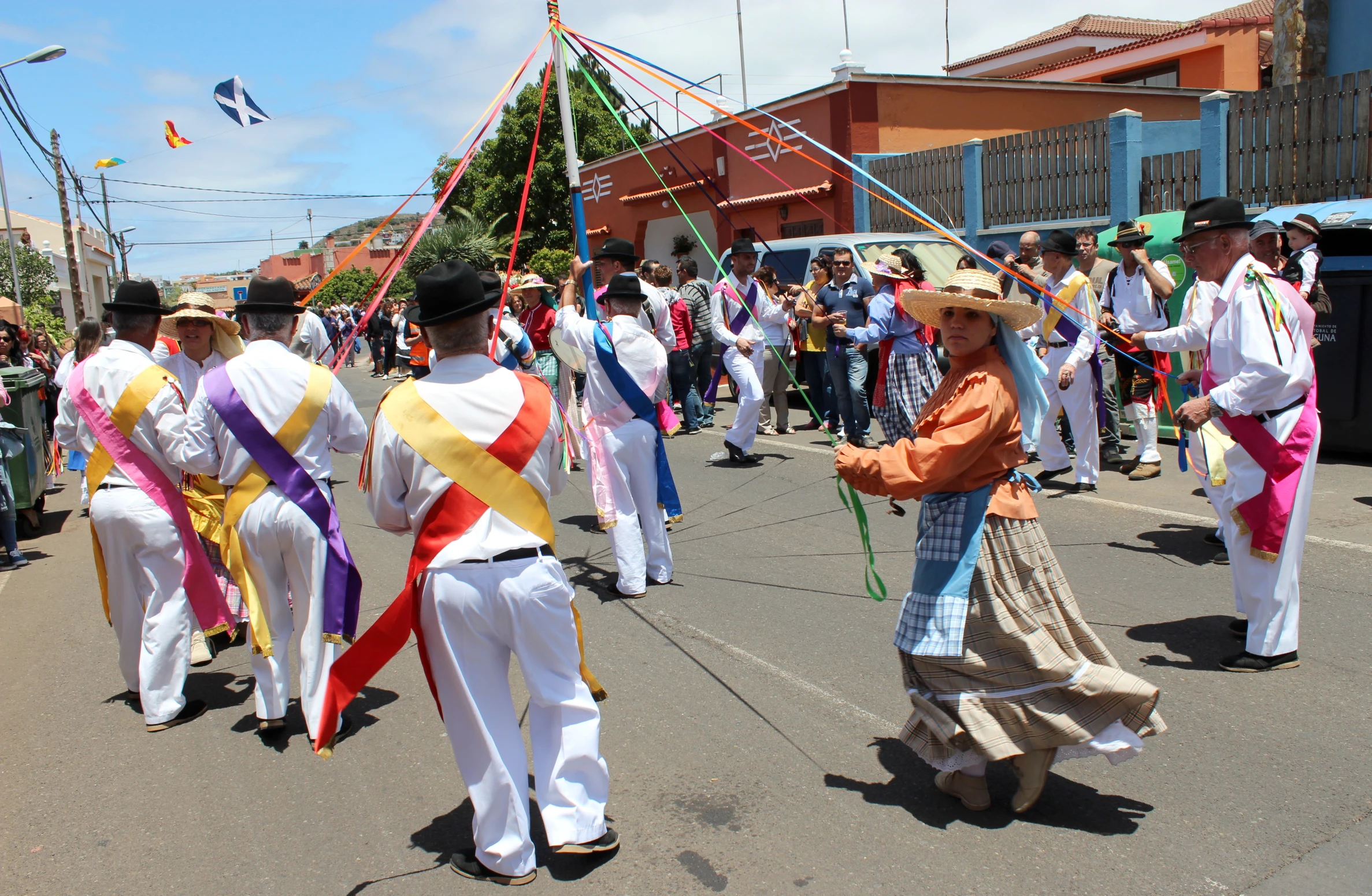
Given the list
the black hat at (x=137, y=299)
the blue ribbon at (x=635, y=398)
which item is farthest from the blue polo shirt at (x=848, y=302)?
the black hat at (x=137, y=299)

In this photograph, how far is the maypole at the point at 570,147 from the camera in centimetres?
584

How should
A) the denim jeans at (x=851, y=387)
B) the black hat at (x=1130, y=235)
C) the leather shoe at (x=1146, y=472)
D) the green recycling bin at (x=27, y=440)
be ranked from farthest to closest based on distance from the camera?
1. the denim jeans at (x=851, y=387)
2. the green recycling bin at (x=27, y=440)
3. the leather shoe at (x=1146, y=472)
4. the black hat at (x=1130, y=235)

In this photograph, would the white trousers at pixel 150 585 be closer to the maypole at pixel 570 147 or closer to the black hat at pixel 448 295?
the black hat at pixel 448 295

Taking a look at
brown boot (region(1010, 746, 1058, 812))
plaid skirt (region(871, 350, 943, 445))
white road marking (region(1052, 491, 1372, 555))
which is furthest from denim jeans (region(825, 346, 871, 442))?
brown boot (region(1010, 746, 1058, 812))

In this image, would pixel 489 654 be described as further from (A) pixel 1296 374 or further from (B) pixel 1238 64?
(B) pixel 1238 64

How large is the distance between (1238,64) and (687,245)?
57.4 feet

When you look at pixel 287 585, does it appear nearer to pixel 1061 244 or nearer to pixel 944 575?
pixel 944 575

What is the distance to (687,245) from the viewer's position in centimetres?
1811

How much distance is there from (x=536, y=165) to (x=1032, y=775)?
3169 cm

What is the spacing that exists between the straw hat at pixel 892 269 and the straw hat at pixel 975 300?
4660mm

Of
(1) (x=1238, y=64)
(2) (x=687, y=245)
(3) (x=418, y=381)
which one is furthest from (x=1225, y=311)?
(1) (x=1238, y=64)

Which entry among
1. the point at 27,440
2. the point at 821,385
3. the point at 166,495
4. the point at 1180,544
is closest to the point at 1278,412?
the point at 1180,544

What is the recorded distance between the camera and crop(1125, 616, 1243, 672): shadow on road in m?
4.47

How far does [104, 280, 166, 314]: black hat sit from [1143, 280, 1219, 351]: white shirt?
4.70 meters
